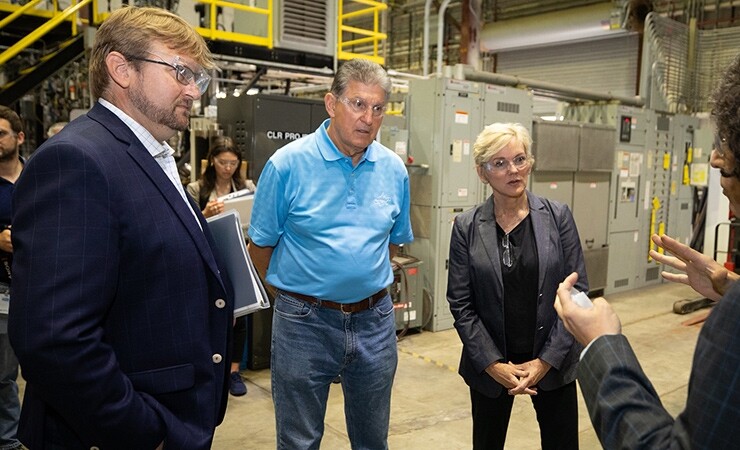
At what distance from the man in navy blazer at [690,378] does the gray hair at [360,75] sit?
106cm

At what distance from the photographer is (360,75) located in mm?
1950

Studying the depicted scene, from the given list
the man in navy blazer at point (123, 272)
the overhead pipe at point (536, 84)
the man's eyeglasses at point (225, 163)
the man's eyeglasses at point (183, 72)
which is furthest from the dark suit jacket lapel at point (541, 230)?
the overhead pipe at point (536, 84)

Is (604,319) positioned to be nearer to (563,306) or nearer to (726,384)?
(563,306)

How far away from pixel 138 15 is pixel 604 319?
114 centimetres

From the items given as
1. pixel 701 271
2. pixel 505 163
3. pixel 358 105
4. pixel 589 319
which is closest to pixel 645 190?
pixel 505 163

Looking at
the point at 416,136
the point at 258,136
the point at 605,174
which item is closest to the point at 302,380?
the point at 258,136

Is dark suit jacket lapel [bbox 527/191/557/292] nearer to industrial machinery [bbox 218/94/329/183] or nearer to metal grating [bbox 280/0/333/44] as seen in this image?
industrial machinery [bbox 218/94/329/183]

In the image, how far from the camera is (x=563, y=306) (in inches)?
44.8

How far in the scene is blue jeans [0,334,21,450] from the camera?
266cm

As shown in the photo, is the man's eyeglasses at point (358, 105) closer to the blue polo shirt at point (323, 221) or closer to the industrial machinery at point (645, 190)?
the blue polo shirt at point (323, 221)

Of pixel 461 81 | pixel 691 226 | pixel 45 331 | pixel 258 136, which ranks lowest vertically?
pixel 691 226

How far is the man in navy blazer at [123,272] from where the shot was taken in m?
1.04

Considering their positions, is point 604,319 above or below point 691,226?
above

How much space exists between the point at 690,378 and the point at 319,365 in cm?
124
